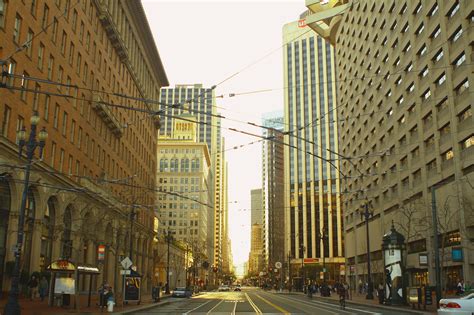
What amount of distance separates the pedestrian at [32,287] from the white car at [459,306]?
92.1ft

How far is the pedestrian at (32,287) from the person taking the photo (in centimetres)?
3597

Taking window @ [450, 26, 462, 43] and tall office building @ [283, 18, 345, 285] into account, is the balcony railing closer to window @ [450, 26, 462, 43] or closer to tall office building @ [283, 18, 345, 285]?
window @ [450, 26, 462, 43]

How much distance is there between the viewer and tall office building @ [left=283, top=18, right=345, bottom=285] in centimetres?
15462

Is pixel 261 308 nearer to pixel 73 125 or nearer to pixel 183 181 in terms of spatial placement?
pixel 73 125

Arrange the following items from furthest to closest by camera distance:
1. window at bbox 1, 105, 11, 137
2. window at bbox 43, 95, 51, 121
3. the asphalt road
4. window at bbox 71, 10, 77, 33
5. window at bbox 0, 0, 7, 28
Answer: window at bbox 71, 10, 77, 33, window at bbox 43, 95, 51, 121, window at bbox 1, 105, 11, 137, window at bbox 0, 0, 7, 28, the asphalt road

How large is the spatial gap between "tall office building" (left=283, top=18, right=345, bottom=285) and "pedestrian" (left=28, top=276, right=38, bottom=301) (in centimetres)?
11853

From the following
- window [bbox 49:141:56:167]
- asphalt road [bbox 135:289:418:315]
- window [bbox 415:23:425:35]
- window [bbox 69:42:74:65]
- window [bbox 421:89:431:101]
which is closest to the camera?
asphalt road [bbox 135:289:418:315]

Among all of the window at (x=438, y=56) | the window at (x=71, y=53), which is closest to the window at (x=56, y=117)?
the window at (x=71, y=53)

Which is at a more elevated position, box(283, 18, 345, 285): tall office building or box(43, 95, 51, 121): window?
box(283, 18, 345, 285): tall office building

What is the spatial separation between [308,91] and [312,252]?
2182 inches

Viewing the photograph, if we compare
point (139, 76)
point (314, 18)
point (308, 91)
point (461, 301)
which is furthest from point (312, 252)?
point (461, 301)

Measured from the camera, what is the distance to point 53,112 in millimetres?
43188

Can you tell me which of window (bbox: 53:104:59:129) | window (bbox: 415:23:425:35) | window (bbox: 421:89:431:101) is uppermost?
window (bbox: 415:23:425:35)

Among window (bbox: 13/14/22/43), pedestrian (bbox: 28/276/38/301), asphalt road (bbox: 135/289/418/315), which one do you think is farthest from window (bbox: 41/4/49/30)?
asphalt road (bbox: 135/289/418/315)
